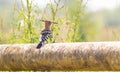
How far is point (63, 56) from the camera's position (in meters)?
4.35

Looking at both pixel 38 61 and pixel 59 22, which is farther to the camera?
pixel 59 22

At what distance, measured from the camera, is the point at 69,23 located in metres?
5.82

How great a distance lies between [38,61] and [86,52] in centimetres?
50

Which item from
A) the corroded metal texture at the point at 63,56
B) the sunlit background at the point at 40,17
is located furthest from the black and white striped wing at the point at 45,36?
the sunlit background at the point at 40,17

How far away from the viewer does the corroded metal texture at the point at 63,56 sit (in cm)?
419

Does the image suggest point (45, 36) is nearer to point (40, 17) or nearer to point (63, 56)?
point (63, 56)

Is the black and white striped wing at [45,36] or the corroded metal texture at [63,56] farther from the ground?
the black and white striped wing at [45,36]

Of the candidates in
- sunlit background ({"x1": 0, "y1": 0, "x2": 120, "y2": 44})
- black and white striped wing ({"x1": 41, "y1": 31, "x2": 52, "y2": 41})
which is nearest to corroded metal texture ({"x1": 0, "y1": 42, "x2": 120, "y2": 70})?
black and white striped wing ({"x1": 41, "y1": 31, "x2": 52, "y2": 41})

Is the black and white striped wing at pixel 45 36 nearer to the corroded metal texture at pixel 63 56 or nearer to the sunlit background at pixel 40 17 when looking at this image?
the corroded metal texture at pixel 63 56

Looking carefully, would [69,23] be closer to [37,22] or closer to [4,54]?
[37,22]

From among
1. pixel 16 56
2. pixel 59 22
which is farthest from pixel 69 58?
pixel 59 22

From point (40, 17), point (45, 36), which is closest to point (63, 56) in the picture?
point (45, 36)

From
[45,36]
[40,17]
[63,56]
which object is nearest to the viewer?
[63,56]

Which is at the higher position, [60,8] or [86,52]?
[60,8]
